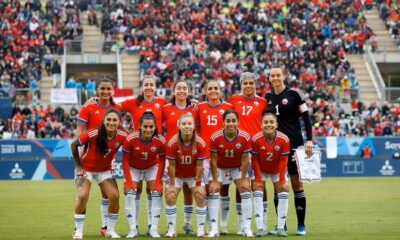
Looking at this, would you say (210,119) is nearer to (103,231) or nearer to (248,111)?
(248,111)

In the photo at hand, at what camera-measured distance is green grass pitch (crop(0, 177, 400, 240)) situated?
15.0 m

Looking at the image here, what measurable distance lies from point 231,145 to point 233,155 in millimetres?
172

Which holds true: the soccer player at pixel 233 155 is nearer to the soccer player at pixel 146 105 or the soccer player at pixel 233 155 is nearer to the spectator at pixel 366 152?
the soccer player at pixel 146 105

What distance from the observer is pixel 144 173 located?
48.0 feet

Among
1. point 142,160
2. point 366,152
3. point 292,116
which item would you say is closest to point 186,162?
point 142,160

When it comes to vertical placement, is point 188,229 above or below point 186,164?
below

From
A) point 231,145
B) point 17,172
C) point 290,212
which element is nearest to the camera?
point 231,145

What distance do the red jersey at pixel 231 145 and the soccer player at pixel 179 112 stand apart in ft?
2.21

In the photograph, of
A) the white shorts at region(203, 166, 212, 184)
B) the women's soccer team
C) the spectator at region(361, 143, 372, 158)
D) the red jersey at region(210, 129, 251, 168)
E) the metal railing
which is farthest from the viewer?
the metal railing

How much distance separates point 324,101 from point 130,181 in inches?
1125

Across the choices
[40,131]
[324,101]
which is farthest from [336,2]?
[40,131]

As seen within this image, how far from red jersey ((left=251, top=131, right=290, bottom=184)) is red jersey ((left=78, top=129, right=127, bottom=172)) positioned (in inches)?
79.6

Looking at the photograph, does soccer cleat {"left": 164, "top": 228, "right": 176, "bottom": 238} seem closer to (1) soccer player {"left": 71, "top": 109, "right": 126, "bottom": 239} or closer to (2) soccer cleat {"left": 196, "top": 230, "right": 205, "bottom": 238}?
(2) soccer cleat {"left": 196, "top": 230, "right": 205, "bottom": 238}

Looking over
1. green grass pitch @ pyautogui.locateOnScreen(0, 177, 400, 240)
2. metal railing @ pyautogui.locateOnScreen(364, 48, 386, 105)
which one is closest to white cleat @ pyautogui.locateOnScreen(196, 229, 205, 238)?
green grass pitch @ pyautogui.locateOnScreen(0, 177, 400, 240)
